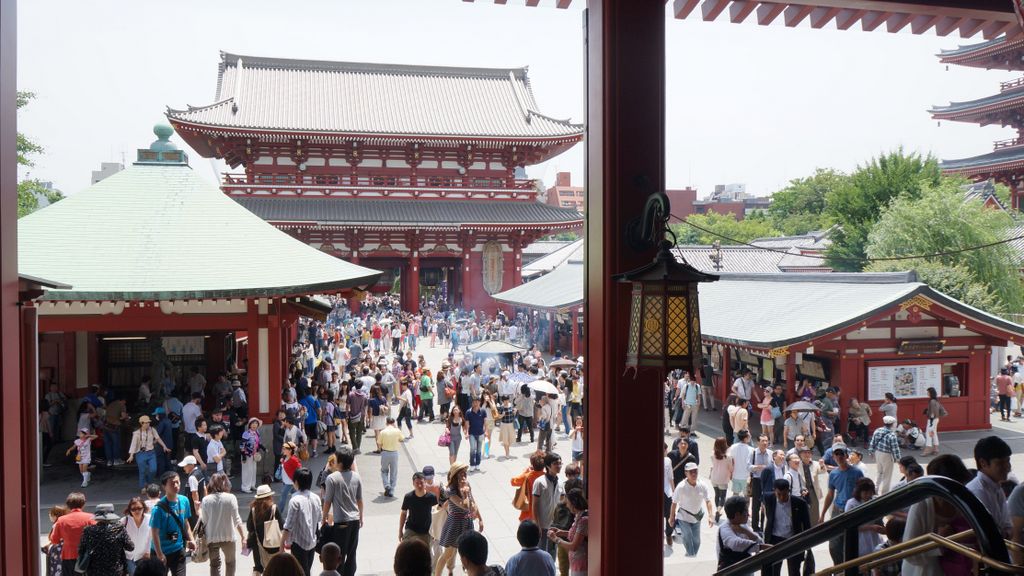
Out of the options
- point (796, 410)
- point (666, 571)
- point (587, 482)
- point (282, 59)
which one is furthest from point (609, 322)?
point (282, 59)

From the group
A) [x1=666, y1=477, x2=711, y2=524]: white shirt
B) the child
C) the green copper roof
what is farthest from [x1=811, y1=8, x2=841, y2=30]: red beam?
the child

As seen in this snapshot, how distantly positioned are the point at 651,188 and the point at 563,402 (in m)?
11.8

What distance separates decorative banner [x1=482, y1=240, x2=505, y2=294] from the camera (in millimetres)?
32531

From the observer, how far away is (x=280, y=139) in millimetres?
29625

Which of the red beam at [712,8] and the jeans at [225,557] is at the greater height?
the red beam at [712,8]

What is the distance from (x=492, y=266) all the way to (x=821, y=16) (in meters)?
27.8

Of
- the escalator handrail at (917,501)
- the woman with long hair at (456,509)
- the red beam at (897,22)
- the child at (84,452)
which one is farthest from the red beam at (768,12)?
the child at (84,452)

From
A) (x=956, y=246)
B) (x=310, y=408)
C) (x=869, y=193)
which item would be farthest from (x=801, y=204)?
(x=310, y=408)

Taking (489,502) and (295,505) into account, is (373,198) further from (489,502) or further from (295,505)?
(295,505)

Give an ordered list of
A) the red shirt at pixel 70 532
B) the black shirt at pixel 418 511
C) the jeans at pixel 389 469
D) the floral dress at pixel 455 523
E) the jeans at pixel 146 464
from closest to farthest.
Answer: the red shirt at pixel 70 532
the floral dress at pixel 455 523
the black shirt at pixel 418 511
the jeans at pixel 146 464
the jeans at pixel 389 469

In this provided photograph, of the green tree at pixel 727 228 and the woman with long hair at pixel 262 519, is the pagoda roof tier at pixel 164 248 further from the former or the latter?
the green tree at pixel 727 228

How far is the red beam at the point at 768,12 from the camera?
4.94 m

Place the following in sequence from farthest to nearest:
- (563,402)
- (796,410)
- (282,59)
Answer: (282,59) < (563,402) < (796,410)

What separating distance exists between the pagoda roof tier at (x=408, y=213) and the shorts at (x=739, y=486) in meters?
21.5
